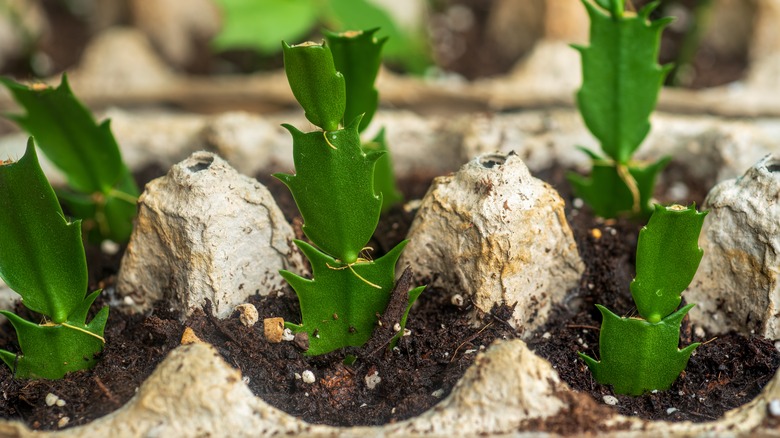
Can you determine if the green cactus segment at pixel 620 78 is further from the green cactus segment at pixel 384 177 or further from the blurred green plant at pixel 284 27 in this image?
the blurred green plant at pixel 284 27

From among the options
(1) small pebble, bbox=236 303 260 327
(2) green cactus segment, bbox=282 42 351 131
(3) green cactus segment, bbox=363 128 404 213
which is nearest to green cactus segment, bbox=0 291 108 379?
(1) small pebble, bbox=236 303 260 327

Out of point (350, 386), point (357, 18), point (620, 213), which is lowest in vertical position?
point (350, 386)

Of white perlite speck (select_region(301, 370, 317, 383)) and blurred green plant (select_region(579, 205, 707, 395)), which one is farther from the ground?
blurred green plant (select_region(579, 205, 707, 395))

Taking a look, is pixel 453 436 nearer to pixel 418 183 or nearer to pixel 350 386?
pixel 350 386

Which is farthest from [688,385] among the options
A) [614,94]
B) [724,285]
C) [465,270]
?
[614,94]

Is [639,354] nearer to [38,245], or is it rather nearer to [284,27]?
[38,245]

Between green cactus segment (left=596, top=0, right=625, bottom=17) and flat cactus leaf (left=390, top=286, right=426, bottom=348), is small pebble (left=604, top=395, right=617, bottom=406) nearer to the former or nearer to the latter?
flat cactus leaf (left=390, top=286, right=426, bottom=348)

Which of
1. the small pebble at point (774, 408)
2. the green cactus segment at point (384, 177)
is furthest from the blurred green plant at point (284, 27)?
the small pebble at point (774, 408)
